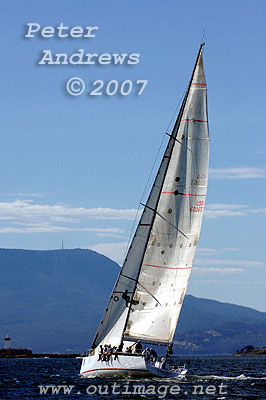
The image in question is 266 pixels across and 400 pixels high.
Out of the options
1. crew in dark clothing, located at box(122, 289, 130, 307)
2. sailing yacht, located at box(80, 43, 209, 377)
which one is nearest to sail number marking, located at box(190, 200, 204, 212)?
sailing yacht, located at box(80, 43, 209, 377)

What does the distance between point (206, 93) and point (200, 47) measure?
3.47 meters

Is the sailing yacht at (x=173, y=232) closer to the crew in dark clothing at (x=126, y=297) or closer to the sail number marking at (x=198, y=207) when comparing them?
the sail number marking at (x=198, y=207)

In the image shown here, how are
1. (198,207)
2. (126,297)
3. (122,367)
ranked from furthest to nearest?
(126,297) < (198,207) < (122,367)

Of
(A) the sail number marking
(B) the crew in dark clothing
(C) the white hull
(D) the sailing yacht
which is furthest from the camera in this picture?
(B) the crew in dark clothing

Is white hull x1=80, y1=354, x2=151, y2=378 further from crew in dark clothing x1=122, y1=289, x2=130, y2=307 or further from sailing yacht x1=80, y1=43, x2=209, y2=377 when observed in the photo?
crew in dark clothing x1=122, y1=289, x2=130, y2=307

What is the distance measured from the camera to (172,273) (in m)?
62.9

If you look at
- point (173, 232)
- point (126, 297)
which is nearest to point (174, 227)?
point (173, 232)

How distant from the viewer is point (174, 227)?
63.0 m

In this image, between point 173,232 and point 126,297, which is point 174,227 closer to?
→ point 173,232

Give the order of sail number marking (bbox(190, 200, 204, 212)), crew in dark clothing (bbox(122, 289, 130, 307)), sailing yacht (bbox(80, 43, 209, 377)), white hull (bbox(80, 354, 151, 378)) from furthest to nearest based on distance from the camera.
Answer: crew in dark clothing (bbox(122, 289, 130, 307)) < sail number marking (bbox(190, 200, 204, 212)) < sailing yacht (bbox(80, 43, 209, 377)) < white hull (bbox(80, 354, 151, 378))

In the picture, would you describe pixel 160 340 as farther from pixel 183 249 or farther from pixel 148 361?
pixel 183 249

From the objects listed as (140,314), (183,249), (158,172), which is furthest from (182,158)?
(140,314)

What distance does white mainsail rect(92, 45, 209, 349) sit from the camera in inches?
2473

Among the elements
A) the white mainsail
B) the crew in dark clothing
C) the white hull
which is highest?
the white mainsail
